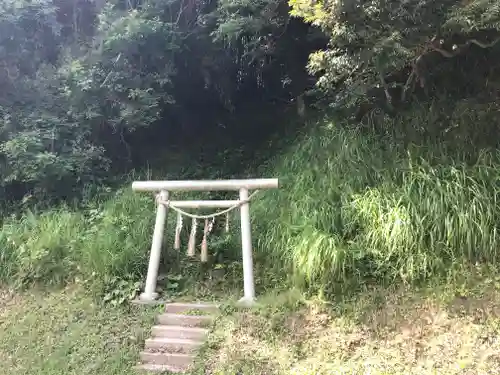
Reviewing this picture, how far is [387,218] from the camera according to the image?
5801 millimetres

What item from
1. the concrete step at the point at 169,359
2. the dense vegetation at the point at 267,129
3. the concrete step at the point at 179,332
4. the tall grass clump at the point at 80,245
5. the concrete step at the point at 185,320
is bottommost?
the concrete step at the point at 169,359

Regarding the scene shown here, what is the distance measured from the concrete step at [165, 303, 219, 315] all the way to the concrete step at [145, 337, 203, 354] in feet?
1.49

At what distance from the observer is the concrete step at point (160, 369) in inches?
210

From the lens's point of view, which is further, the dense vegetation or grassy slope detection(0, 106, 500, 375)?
the dense vegetation

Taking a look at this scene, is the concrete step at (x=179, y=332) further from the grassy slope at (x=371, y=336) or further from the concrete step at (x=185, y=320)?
the grassy slope at (x=371, y=336)

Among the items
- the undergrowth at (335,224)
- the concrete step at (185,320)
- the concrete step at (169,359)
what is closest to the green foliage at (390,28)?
the undergrowth at (335,224)

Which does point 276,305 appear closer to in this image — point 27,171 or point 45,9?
point 27,171

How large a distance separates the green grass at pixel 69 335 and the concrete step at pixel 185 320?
6.8 inches

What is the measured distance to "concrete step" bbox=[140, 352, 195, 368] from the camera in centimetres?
539

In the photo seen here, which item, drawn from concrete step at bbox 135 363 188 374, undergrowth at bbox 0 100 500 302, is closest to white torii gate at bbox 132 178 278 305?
undergrowth at bbox 0 100 500 302

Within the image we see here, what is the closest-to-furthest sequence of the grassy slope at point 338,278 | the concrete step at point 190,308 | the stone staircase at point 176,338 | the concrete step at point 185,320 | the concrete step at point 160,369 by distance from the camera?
the grassy slope at point 338,278
the concrete step at point 160,369
the stone staircase at point 176,338
the concrete step at point 185,320
the concrete step at point 190,308

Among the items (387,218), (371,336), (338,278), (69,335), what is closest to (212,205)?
(338,278)

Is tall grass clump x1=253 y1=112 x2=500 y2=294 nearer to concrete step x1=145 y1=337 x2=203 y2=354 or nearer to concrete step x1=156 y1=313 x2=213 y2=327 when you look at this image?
concrete step x1=156 y1=313 x2=213 y2=327

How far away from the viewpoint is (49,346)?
19.7ft
